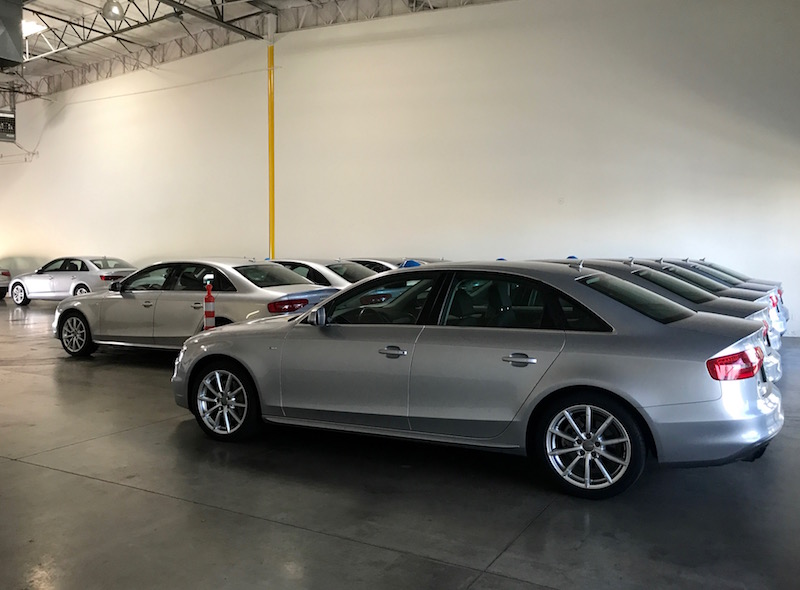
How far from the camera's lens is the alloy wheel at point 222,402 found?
535 cm

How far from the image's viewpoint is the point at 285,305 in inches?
312

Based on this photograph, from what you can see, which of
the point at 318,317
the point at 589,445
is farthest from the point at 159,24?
the point at 589,445

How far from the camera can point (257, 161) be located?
1772 centimetres

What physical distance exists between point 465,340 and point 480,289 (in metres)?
0.43

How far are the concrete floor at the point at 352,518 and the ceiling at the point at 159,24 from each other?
1236 centimetres

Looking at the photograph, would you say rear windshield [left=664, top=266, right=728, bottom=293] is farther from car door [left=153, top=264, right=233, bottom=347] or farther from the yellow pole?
the yellow pole

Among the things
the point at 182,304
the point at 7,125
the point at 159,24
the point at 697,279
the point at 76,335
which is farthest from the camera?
the point at 7,125

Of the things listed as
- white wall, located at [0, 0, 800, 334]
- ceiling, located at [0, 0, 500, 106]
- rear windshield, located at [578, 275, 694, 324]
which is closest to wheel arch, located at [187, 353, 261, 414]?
rear windshield, located at [578, 275, 694, 324]

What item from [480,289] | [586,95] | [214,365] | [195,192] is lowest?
[214,365]

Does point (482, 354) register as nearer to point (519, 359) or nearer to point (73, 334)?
point (519, 359)

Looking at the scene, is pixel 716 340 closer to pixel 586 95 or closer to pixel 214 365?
pixel 214 365

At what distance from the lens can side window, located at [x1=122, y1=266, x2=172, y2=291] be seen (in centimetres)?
888

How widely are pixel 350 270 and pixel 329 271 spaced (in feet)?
3.17

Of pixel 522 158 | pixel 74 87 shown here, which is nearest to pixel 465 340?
pixel 522 158
